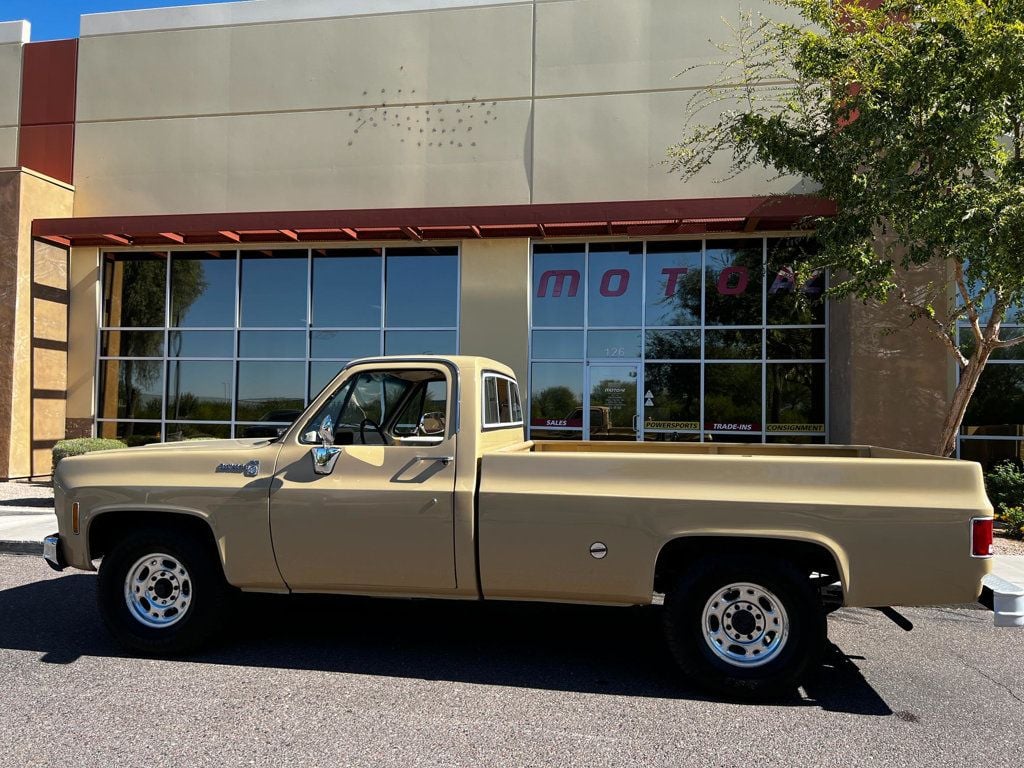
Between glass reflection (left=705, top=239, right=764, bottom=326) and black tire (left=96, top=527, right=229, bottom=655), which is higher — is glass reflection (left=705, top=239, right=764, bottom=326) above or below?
above

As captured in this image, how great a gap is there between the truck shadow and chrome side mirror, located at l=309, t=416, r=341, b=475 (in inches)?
48.2

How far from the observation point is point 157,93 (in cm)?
1484

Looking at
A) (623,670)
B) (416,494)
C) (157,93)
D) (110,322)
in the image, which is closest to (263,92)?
(157,93)

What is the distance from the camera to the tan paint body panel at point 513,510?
13.3ft

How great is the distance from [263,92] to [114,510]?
1186cm

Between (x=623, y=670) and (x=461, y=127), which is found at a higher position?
(x=461, y=127)

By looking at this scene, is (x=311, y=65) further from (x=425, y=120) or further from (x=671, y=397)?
(x=671, y=397)

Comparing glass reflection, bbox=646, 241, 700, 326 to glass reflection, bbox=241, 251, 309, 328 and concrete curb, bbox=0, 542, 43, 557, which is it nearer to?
glass reflection, bbox=241, 251, 309, 328

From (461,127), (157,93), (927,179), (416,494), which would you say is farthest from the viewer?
(157,93)

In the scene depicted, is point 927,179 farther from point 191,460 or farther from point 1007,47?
point 191,460

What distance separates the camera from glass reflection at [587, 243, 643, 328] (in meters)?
13.6

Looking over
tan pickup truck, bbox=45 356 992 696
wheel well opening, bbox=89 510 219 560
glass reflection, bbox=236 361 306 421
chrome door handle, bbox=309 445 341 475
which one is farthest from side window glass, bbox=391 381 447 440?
glass reflection, bbox=236 361 306 421

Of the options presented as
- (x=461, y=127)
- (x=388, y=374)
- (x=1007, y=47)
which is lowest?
(x=388, y=374)

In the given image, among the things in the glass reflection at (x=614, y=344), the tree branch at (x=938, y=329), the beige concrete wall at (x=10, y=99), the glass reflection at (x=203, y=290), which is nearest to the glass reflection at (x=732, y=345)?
the glass reflection at (x=614, y=344)
